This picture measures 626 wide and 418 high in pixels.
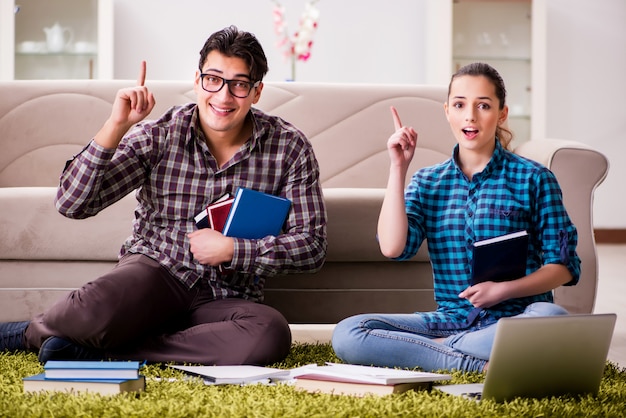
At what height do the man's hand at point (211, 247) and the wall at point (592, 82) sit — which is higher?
the wall at point (592, 82)

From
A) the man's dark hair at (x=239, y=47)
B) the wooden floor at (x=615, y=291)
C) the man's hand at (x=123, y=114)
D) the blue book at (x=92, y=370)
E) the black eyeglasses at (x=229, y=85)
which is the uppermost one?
the man's dark hair at (x=239, y=47)

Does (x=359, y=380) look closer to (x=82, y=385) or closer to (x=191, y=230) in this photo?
(x=82, y=385)

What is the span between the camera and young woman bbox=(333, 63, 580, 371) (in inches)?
71.2

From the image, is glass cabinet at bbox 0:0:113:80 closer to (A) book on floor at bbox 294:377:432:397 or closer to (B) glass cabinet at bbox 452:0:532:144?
(B) glass cabinet at bbox 452:0:532:144

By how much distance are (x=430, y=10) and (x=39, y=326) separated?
450cm

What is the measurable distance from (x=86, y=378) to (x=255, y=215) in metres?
0.58

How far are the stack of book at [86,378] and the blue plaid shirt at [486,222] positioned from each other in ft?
2.33

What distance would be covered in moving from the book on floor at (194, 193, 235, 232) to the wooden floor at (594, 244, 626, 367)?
104 centimetres

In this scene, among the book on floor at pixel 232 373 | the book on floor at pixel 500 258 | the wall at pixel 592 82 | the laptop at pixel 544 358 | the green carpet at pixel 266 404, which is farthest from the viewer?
the wall at pixel 592 82

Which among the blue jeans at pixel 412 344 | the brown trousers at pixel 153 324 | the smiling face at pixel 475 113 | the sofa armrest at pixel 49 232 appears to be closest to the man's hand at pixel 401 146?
the smiling face at pixel 475 113

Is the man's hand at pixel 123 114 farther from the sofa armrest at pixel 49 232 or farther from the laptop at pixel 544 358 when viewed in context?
the laptop at pixel 544 358

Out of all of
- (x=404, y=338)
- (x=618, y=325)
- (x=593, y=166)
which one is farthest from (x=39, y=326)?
(x=618, y=325)

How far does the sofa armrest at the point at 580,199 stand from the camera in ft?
7.70

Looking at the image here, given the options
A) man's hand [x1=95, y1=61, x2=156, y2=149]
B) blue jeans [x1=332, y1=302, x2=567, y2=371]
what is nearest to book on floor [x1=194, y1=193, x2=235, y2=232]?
man's hand [x1=95, y1=61, x2=156, y2=149]
